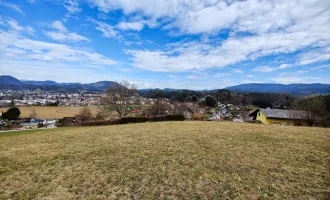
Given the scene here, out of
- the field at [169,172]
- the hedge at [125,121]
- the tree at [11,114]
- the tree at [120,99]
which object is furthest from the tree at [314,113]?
the tree at [11,114]

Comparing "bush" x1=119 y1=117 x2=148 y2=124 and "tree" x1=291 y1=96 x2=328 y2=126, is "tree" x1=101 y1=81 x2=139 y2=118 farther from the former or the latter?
"tree" x1=291 y1=96 x2=328 y2=126

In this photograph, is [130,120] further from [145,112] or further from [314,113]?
[314,113]

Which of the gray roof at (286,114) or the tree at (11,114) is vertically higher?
the gray roof at (286,114)

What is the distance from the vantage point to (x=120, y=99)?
29375mm

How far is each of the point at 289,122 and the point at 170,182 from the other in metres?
26.0

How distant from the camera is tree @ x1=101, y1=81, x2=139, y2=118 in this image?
28.8 meters

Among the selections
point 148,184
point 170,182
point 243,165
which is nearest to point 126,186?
point 148,184

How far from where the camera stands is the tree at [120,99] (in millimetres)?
28781

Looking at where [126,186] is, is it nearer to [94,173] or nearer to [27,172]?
[94,173]

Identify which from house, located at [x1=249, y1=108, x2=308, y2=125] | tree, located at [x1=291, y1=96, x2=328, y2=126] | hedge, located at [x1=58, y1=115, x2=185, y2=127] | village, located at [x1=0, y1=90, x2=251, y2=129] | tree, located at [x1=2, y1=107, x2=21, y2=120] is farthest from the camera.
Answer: tree, located at [x1=2, y1=107, x2=21, y2=120]

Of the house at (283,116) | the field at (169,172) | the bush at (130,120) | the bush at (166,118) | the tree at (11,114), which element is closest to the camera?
the field at (169,172)

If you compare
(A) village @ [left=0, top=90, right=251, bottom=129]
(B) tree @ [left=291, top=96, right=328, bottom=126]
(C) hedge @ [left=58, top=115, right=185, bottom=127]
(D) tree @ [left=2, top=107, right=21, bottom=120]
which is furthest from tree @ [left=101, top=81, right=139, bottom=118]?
(D) tree @ [left=2, top=107, right=21, bottom=120]

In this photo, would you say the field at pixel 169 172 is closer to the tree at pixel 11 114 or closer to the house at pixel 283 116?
the house at pixel 283 116

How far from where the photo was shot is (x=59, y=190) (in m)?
4.07
